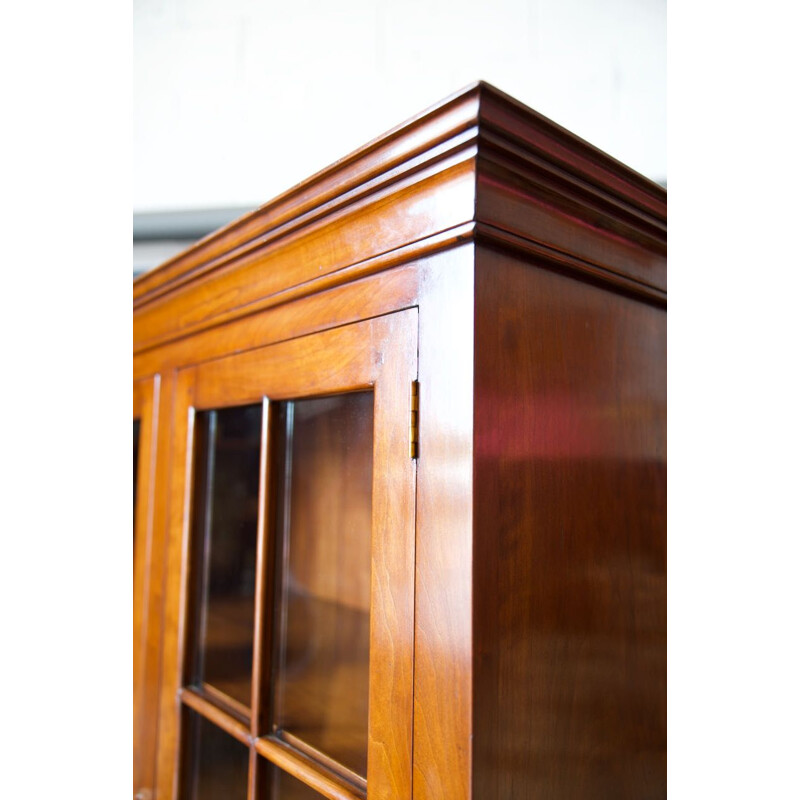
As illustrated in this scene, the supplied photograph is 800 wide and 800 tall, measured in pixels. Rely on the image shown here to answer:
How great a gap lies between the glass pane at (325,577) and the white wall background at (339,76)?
58 cm

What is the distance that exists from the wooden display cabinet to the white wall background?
449mm

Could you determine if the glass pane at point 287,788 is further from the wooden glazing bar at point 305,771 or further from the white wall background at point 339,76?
the white wall background at point 339,76

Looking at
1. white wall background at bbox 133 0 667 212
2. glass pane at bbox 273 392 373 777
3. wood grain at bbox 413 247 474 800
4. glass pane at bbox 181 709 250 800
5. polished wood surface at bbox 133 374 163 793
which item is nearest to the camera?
wood grain at bbox 413 247 474 800

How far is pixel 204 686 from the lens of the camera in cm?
69

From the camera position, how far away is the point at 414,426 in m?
0.44

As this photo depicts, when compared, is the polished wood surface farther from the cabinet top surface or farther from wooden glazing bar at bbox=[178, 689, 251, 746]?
the cabinet top surface

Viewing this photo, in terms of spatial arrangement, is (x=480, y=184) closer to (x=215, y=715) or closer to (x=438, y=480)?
(x=438, y=480)

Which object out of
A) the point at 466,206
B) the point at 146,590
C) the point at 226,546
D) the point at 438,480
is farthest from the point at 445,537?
the point at 146,590

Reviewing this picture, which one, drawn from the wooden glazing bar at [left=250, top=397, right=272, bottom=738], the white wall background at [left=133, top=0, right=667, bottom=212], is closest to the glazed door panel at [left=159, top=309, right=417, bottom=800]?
the wooden glazing bar at [left=250, top=397, right=272, bottom=738]

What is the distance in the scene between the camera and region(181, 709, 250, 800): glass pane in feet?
2.01

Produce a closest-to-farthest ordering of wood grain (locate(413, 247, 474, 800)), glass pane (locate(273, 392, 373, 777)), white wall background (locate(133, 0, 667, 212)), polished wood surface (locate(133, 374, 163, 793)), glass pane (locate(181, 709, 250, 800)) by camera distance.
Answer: wood grain (locate(413, 247, 474, 800)) < glass pane (locate(273, 392, 373, 777)) < glass pane (locate(181, 709, 250, 800)) < polished wood surface (locate(133, 374, 163, 793)) < white wall background (locate(133, 0, 667, 212))

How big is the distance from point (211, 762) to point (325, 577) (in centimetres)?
25
